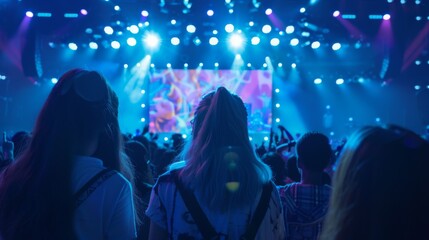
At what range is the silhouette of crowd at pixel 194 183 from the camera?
37.6 inches

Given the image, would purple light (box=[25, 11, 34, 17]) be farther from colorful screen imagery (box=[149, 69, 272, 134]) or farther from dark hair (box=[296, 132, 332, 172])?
dark hair (box=[296, 132, 332, 172])

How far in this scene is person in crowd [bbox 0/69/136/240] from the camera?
126 cm

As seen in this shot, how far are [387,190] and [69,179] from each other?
108 cm

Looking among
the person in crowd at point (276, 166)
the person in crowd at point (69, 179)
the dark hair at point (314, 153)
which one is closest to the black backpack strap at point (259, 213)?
the person in crowd at point (69, 179)

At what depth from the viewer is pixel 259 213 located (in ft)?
5.01

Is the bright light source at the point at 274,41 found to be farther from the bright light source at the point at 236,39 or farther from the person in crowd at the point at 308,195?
the person in crowd at the point at 308,195

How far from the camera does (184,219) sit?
5.01 feet

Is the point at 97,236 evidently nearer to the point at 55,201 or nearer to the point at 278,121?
the point at 55,201

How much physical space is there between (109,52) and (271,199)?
12905mm

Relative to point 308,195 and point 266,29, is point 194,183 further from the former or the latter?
point 266,29

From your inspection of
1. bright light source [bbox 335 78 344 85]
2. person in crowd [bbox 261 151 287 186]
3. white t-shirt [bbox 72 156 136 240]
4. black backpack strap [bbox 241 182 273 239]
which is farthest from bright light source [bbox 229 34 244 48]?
white t-shirt [bbox 72 156 136 240]

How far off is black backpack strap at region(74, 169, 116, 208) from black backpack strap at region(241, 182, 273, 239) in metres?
0.63

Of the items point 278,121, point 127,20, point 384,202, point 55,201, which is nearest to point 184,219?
point 55,201

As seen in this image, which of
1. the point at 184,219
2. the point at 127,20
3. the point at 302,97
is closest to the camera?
the point at 184,219
